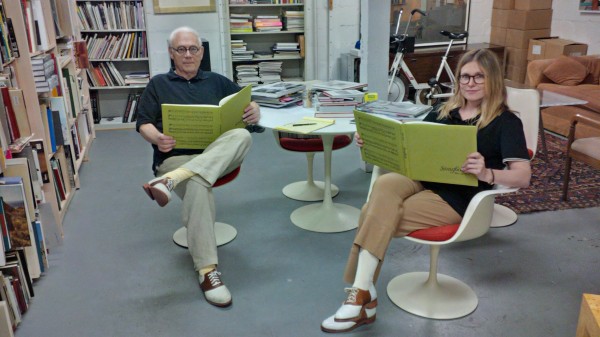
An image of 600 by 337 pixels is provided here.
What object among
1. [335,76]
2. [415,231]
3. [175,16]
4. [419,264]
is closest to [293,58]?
[335,76]

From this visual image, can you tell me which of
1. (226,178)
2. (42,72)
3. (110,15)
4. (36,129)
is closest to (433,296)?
(226,178)

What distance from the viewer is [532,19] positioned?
580 cm

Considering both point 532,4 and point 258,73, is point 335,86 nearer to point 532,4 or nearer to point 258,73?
point 258,73

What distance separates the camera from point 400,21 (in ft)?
20.3

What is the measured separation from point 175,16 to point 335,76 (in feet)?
5.99

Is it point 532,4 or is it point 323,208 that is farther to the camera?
point 532,4

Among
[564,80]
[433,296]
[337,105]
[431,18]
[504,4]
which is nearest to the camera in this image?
[433,296]

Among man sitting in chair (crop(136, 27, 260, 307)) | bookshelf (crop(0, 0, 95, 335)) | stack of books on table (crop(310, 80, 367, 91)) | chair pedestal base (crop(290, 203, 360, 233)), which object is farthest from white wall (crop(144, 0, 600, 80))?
chair pedestal base (crop(290, 203, 360, 233))

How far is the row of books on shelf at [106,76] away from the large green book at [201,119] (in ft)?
9.72

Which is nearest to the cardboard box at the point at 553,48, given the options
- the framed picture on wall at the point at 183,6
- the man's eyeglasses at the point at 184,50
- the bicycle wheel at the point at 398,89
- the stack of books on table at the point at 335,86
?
the bicycle wheel at the point at 398,89

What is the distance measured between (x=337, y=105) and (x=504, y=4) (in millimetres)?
4337

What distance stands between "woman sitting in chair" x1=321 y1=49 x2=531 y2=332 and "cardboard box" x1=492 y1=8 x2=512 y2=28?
459 cm

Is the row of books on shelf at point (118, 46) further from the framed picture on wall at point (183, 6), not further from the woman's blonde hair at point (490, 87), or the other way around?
the woman's blonde hair at point (490, 87)

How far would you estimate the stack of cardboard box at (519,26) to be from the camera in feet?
19.1
